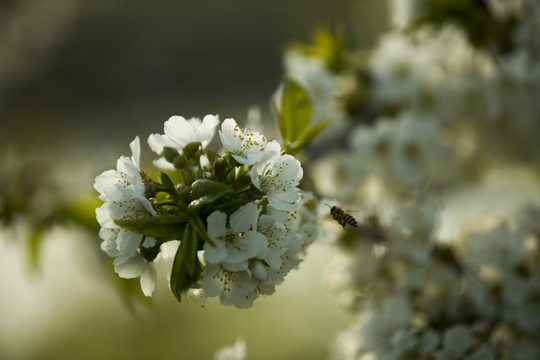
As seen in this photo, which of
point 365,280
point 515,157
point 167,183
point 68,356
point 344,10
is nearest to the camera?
point 167,183

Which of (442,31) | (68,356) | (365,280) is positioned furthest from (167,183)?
(68,356)

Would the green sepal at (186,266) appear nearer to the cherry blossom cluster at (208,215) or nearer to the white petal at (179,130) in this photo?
the cherry blossom cluster at (208,215)

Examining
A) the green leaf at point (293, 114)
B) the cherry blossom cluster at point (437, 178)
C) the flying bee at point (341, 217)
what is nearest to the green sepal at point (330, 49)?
the cherry blossom cluster at point (437, 178)

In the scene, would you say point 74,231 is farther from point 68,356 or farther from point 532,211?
point 68,356

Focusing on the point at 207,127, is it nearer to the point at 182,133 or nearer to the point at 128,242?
the point at 182,133

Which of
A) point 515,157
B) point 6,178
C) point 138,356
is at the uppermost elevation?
point 6,178

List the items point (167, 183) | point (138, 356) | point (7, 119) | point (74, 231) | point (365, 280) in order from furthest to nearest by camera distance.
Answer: point (7, 119) → point (138, 356) → point (74, 231) → point (365, 280) → point (167, 183)

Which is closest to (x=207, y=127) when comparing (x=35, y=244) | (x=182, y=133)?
(x=182, y=133)
